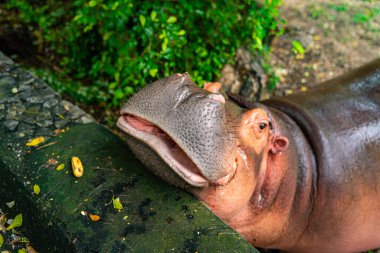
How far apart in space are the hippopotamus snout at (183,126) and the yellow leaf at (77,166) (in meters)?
0.39

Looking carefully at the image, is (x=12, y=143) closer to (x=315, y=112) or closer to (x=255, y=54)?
(x=315, y=112)

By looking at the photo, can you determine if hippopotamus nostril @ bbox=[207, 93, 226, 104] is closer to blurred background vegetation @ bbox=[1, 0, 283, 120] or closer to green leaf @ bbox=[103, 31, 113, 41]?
blurred background vegetation @ bbox=[1, 0, 283, 120]

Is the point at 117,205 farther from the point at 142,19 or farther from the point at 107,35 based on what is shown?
the point at 107,35

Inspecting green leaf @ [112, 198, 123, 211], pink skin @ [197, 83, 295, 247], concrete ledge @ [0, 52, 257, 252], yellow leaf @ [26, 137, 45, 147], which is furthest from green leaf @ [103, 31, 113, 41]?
green leaf @ [112, 198, 123, 211]

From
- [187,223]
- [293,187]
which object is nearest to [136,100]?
[187,223]

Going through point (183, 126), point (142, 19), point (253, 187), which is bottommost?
point (253, 187)

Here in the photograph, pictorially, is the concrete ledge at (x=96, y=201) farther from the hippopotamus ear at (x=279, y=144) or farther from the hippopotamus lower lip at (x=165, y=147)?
the hippopotamus ear at (x=279, y=144)

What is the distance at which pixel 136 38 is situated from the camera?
3.80 meters

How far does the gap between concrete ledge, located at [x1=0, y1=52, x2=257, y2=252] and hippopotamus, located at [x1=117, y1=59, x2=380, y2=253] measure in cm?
16

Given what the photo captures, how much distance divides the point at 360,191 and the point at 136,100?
1.63 m

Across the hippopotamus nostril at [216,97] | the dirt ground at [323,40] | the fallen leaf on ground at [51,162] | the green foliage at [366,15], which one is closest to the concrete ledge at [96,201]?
the fallen leaf on ground at [51,162]

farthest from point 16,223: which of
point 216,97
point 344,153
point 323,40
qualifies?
point 323,40

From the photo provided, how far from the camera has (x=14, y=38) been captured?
4566 mm

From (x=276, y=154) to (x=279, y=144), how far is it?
0.23ft
